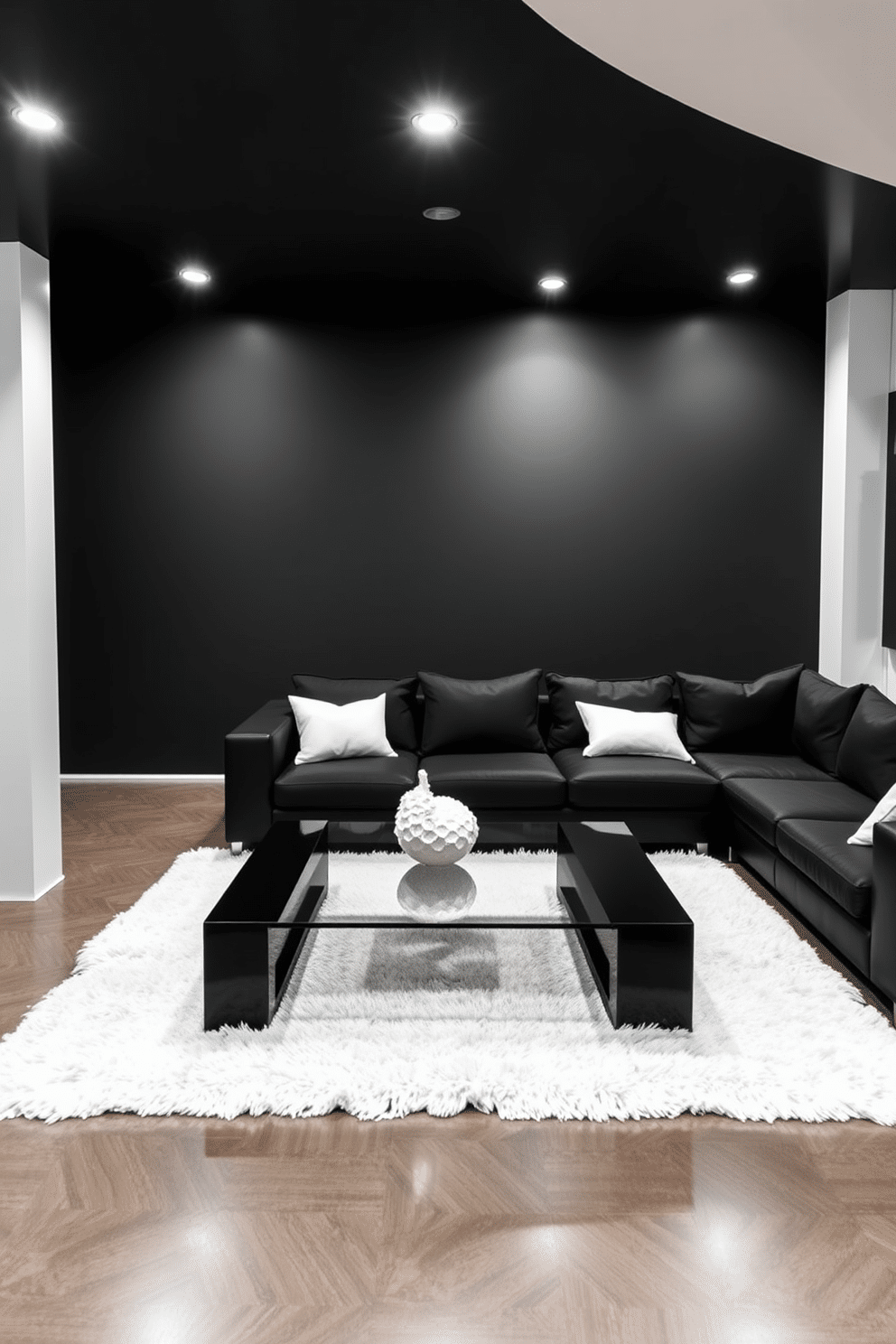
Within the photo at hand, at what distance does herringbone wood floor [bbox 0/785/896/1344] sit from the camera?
1883 mm

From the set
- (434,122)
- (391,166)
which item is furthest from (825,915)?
(391,166)

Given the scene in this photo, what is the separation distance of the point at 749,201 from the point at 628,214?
540 mm

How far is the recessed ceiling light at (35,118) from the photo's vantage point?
349 centimetres

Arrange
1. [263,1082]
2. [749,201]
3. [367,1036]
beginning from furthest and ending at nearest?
[749,201]
[367,1036]
[263,1082]

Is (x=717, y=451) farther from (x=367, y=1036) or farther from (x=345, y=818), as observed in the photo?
(x=367, y=1036)

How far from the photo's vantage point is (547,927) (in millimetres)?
3137

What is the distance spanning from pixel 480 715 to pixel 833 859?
231cm

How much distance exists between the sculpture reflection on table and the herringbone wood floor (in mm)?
804

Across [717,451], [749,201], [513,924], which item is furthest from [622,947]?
[717,451]

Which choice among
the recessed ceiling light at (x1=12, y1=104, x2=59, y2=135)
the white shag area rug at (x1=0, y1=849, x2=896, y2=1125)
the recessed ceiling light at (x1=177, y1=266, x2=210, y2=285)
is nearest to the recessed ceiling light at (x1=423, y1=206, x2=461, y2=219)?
the recessed ceiling light at (x1=177, y1=266, x2=210, y2=285)

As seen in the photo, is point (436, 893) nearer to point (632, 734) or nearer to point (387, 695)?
point (632, 734)

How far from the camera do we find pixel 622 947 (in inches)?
119

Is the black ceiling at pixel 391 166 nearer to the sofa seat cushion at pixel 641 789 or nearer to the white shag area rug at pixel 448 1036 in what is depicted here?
the sofa seat cushion at pixel 641 789

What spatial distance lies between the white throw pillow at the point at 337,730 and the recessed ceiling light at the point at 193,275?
8.06 ft
